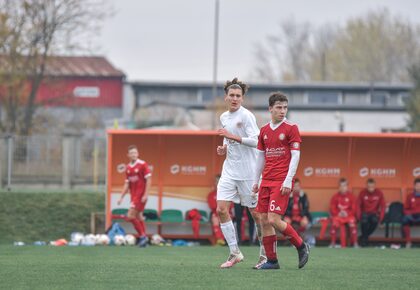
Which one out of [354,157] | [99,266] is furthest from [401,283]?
[354,157]

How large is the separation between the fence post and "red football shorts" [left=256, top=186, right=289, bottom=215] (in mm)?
20800

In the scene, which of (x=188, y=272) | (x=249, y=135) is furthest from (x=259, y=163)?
(x=188, y=272)

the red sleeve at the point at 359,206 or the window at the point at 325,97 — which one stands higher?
the window at the point at 325,97

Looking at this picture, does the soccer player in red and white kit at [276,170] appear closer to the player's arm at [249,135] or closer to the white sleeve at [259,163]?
the white sleeve at [259,163]

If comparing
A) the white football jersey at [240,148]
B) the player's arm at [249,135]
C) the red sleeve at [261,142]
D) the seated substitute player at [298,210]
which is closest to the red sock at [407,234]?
the seated substitute player at [298,210]

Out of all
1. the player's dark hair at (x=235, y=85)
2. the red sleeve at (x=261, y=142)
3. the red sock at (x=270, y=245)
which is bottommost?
the red sock at (x=270, y=245)

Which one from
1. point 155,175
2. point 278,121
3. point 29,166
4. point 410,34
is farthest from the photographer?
point 410,34

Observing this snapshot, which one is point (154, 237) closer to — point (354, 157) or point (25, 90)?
point (354, 157)

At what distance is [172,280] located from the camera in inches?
424

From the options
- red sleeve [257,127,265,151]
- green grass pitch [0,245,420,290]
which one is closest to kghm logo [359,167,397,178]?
green grass pitch [0,245,420,290]

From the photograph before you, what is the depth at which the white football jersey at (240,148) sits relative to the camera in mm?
12766

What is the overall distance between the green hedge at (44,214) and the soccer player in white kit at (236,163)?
10.6m

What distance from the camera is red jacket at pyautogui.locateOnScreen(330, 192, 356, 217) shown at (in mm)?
21938

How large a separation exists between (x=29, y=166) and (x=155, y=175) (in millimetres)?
9395
